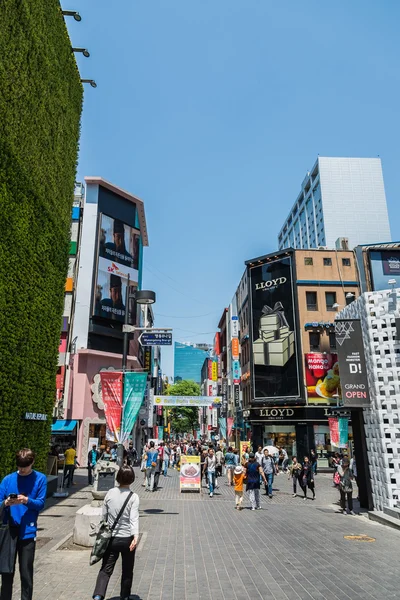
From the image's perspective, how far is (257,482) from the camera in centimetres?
1509

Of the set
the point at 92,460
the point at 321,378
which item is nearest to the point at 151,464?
the point at 92,460

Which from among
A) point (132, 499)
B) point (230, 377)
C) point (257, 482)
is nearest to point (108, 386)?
point (257, 482)

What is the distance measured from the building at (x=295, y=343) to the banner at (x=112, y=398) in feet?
82.8

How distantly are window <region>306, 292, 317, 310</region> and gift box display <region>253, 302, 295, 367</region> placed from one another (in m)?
2.46

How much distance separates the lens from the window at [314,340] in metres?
38.1

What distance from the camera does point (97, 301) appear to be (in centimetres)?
3778

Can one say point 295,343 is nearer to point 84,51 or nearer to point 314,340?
point 314,340

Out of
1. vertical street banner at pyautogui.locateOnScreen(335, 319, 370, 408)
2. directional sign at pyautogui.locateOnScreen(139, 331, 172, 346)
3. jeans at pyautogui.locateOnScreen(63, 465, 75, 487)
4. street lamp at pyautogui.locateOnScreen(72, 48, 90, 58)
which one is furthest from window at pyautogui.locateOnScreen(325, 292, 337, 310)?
street lamp at pyautogui.locateOnScreen(72, 48, 90, 58)

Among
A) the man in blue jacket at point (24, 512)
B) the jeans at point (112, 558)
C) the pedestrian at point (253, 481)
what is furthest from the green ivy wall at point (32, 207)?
the jeans at point (112, 558)

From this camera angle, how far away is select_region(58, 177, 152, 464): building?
115ft

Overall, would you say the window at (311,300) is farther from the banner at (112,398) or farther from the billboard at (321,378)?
the banner at (112,398)

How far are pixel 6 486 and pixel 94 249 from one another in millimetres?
35053

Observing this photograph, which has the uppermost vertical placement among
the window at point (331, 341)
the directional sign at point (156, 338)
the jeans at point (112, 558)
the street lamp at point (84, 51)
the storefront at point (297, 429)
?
the street lamp at point (84, 51)

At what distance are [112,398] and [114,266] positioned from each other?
2674 centimetres
